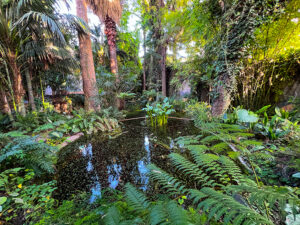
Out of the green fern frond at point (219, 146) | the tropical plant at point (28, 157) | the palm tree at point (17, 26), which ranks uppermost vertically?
the palm tree at point (17, 26)

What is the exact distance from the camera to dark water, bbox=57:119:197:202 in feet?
4.48

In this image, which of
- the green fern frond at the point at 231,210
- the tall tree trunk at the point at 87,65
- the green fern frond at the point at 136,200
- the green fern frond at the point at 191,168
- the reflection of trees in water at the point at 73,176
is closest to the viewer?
the green fern frond at the point at 231,210

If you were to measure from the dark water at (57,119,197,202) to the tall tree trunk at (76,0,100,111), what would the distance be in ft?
5.85

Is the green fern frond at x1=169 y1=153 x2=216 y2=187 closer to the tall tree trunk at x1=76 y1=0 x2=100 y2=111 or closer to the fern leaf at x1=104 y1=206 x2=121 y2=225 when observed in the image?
the fern leaf at x1=104 y1=206 x2=121 y2=225

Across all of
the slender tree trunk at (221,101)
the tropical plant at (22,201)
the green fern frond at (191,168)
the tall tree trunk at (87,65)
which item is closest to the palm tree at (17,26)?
the tall tree trunk at (87,65)

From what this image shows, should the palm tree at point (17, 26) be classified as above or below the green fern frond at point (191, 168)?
above

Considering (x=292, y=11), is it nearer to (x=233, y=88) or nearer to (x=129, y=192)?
(x=233, y=88)

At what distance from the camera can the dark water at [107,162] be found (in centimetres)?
137

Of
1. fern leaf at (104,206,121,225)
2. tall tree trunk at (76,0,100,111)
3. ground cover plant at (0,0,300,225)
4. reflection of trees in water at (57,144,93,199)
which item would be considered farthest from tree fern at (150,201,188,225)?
tall tree trunk at (76,0,100,111)

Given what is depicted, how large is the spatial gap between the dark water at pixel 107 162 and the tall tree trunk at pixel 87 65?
1784mm

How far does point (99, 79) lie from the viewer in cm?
454

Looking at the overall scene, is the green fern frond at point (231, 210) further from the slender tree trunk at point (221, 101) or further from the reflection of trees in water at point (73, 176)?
the slender tree trunk at point (221, 101)

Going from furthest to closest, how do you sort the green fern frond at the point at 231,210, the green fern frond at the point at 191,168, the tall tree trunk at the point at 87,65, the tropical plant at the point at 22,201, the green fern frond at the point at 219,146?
the tall tree trunk at the point at 87,65 < the green fern frond at the point at 219,146 < the tropical plant at the point at 22,201 < the green fern frond at the point at 191,168 < the green fern frond at the point at 231,210

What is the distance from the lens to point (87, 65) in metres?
4.09
